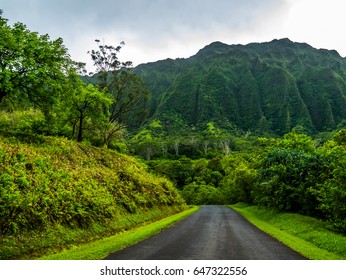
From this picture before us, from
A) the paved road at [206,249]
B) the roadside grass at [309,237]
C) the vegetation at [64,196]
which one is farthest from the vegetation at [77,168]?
the paved road at [206,249]

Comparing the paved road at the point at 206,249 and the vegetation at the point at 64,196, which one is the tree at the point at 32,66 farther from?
the paved road at the point at 206,249

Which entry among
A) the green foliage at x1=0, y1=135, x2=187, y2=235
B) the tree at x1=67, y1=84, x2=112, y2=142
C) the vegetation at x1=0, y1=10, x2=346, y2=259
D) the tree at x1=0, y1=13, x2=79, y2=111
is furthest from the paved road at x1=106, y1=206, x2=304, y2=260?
the tree at x1=67, y1=84, x2=112, y2=142

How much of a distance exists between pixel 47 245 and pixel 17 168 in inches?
243

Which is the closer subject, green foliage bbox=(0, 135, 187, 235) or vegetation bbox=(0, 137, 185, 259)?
vegetation bbox=(0, 137, 185, 259)

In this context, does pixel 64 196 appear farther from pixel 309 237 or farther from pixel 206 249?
pixel 309 237

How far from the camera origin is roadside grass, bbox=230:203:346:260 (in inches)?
576

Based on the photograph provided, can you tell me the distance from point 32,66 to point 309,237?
69.7ft

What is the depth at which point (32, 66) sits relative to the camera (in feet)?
78.6

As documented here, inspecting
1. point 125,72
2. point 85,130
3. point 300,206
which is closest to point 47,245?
point 300,206

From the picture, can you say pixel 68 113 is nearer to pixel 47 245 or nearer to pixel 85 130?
pixel 85 130

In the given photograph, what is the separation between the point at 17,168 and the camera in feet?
64.2

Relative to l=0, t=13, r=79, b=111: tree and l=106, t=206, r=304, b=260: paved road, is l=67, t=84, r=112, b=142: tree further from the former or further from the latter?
l=106, t=206, r=304, b=260: paved road

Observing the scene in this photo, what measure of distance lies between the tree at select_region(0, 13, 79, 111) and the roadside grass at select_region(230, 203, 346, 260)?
19321mm
